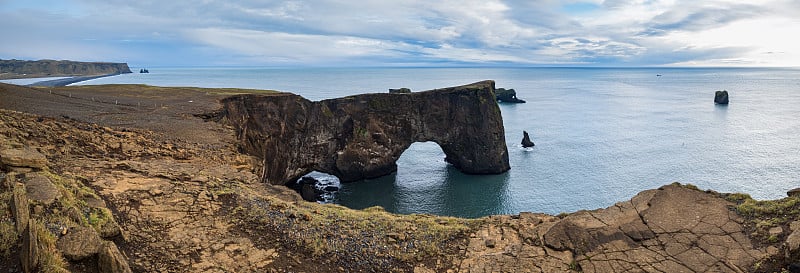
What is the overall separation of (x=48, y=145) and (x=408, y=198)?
32669 millimetres

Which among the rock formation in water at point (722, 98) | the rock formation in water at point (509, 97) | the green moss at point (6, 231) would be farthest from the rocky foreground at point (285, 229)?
the rock formation in water at point (722, 98)

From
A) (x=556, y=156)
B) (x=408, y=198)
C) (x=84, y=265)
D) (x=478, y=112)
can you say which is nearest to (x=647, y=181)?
(x=556, y=156)

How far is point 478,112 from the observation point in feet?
180

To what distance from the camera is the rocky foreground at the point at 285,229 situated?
10.1 metres

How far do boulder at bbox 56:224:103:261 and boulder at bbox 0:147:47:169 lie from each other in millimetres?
5416

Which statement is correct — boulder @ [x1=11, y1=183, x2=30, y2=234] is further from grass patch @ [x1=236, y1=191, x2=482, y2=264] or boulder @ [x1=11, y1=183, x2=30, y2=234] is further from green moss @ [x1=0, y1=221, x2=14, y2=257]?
grass patch @ [x1=236, y1=191, x2=482, y2=264]

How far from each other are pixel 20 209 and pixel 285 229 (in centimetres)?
634

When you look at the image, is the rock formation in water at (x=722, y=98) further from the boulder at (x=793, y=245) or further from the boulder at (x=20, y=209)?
the boulder at (x=20, y=209)

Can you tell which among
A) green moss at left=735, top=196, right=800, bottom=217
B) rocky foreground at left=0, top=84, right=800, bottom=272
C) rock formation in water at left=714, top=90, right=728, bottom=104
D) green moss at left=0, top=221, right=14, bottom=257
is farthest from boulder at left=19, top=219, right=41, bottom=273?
rock formation in water at left=714, top=90, right=728, bottom=104

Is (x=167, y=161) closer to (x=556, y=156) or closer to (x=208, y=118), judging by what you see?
(x=208, y=118)

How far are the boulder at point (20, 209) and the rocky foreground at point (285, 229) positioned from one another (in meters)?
0.04

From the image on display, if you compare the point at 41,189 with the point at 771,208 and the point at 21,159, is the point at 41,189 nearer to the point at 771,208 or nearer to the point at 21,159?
the point at 21,159

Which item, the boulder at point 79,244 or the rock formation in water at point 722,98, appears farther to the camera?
the rock formation in water at point 722,98

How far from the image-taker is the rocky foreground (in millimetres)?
10070
